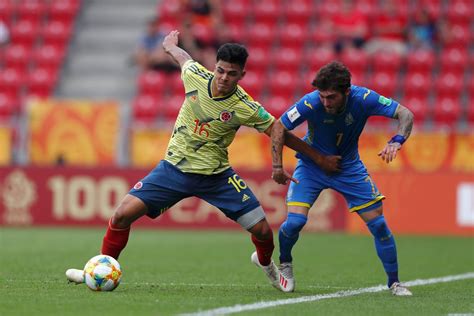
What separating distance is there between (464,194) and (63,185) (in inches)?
286

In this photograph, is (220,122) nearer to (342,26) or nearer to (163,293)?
(163,293)

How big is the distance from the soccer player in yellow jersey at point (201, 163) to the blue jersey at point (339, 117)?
23 centimetres

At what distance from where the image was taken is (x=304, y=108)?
9.53m

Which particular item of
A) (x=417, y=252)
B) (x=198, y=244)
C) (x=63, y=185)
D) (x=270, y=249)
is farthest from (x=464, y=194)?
(x=270, y=249)

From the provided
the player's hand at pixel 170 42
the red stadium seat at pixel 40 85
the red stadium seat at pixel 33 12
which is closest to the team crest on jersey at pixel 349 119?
the player's hand at pixel 170 42

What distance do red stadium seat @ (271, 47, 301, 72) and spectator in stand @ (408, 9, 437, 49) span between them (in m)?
2.55

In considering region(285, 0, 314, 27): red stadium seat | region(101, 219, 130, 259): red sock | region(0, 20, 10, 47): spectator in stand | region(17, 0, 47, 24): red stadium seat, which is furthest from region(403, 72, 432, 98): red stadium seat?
region(101, 219, 130, 259): red sock

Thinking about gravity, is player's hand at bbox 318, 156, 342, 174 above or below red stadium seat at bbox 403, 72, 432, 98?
above

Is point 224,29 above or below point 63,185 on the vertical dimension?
above

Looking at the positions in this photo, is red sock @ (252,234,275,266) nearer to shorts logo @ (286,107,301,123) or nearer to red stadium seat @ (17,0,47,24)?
shorts logo @ (286,107,301,123)

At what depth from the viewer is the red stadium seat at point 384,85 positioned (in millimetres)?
22656

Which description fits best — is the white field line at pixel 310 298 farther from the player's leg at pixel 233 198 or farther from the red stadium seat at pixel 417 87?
the red stadium seat at pixel 417 87

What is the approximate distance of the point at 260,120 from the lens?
9477 mm

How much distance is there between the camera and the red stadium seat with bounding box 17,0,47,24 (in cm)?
2605
